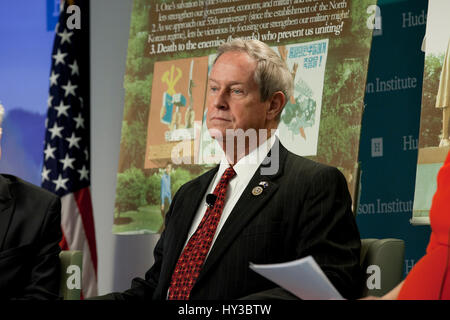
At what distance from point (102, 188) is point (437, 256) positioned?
501 centimetres

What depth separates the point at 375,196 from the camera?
205 inches

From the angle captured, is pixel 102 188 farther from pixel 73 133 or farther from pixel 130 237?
pixel 73 133

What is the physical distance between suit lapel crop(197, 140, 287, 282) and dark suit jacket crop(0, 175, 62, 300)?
32.8 inches

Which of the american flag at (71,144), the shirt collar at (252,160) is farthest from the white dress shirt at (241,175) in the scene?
the american flag at (71,144)

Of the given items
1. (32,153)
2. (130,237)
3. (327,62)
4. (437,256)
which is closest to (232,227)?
(437,256)

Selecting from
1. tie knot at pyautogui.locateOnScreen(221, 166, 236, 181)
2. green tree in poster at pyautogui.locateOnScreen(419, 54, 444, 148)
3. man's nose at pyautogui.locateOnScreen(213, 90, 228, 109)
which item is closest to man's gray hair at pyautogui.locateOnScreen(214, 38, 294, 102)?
man's nose at pyautogui.locateOnScreen(213, 90, 228, 109)

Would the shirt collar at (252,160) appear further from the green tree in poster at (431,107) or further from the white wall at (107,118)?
the white wall at (107,118)

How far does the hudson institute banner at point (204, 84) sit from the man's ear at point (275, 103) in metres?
1.41

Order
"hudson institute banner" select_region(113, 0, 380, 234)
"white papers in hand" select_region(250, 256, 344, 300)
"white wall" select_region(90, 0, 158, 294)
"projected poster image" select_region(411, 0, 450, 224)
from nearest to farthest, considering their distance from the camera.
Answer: "white papers in hand" select_region(250, 256, 344, 300)
"projected poster image" select_region(411, 0, 450, 224)
"hudson institute banner" select_region(113, 0, 380, 234)
"white wall" select_region(90, 0, 158, 294)

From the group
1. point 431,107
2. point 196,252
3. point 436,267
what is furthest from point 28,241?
point 431,107

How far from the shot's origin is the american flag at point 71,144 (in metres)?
5.30

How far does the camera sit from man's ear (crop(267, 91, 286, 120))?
Result: 2.64 m

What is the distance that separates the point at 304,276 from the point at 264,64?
4.01 ft

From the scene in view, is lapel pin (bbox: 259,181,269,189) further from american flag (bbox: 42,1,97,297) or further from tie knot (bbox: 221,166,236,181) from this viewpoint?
american flag (bbox: 42,1,97,297)
